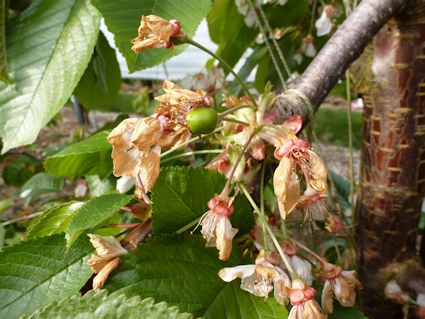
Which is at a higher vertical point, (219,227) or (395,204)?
(219,227)

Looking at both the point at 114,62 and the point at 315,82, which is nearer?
the point at 315,82

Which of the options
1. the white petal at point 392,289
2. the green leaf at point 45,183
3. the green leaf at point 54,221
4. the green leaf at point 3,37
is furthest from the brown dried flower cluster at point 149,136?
the green leaf at point 45,183

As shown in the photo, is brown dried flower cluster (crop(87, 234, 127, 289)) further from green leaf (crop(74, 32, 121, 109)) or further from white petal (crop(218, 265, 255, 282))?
green leaf (crop(74, 32, 121, 109))

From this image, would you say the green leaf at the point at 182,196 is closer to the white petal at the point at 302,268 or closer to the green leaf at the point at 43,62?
the white petal at the point at 302,268

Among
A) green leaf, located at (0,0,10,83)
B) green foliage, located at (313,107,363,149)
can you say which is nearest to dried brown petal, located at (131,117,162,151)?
green leaf, located at (0,0,10,83)

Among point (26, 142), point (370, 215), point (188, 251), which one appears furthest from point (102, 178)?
point (370, 215)

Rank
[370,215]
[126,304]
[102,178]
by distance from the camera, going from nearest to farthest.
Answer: [126,304] → [102,178] → [370,215]

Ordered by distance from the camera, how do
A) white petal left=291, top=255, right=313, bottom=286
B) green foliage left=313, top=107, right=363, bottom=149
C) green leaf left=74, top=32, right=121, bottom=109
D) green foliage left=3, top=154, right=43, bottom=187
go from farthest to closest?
green foliage left=313, top=107, right=363, bottom=149, green foliage left=3, top=154, right=43, bottom=187, green leaf left=74, top=32, right=121, bottom=109, white petal left=291, top=255, right=313, bottom=286

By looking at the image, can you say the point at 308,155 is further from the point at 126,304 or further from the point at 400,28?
the point at 400,28
